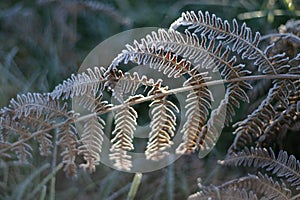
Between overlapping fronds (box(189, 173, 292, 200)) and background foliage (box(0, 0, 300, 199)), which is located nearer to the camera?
overlapping fronds (box(189, 173, 292, 200))

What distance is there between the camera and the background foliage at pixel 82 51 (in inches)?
69.2

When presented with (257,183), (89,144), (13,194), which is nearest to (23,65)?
(13,194)

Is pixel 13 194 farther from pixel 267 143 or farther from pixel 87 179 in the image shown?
pixel 267 143

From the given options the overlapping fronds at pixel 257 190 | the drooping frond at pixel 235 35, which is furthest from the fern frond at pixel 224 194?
the drooping frond at pixel 235 35

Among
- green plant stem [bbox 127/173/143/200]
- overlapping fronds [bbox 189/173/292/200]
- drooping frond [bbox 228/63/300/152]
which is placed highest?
drooping frond [bbox 228/63/300/152]

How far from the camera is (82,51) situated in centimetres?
214

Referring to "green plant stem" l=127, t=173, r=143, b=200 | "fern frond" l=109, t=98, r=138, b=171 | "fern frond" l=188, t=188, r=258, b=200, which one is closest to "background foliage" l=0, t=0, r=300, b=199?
"green plant stem" l=127, t=173, r=143, b=200

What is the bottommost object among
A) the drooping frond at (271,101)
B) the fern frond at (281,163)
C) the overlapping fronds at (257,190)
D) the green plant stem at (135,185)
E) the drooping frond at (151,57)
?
the overlapping fronds at (257,190)

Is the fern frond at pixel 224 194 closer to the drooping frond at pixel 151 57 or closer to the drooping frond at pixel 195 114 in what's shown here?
the drooping frond at pixel 195 114

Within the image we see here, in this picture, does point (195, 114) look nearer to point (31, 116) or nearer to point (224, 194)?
point (224, 194)

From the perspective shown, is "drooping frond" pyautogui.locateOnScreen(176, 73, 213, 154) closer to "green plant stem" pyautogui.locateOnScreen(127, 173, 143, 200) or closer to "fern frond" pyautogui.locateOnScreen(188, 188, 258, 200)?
"fern frond" pyautogui.locateOnScreen(188, 188, 258, 200)

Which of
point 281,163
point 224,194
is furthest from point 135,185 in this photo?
point 281,163

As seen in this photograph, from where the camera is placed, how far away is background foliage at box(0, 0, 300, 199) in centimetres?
176

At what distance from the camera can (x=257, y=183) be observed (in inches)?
47.9
